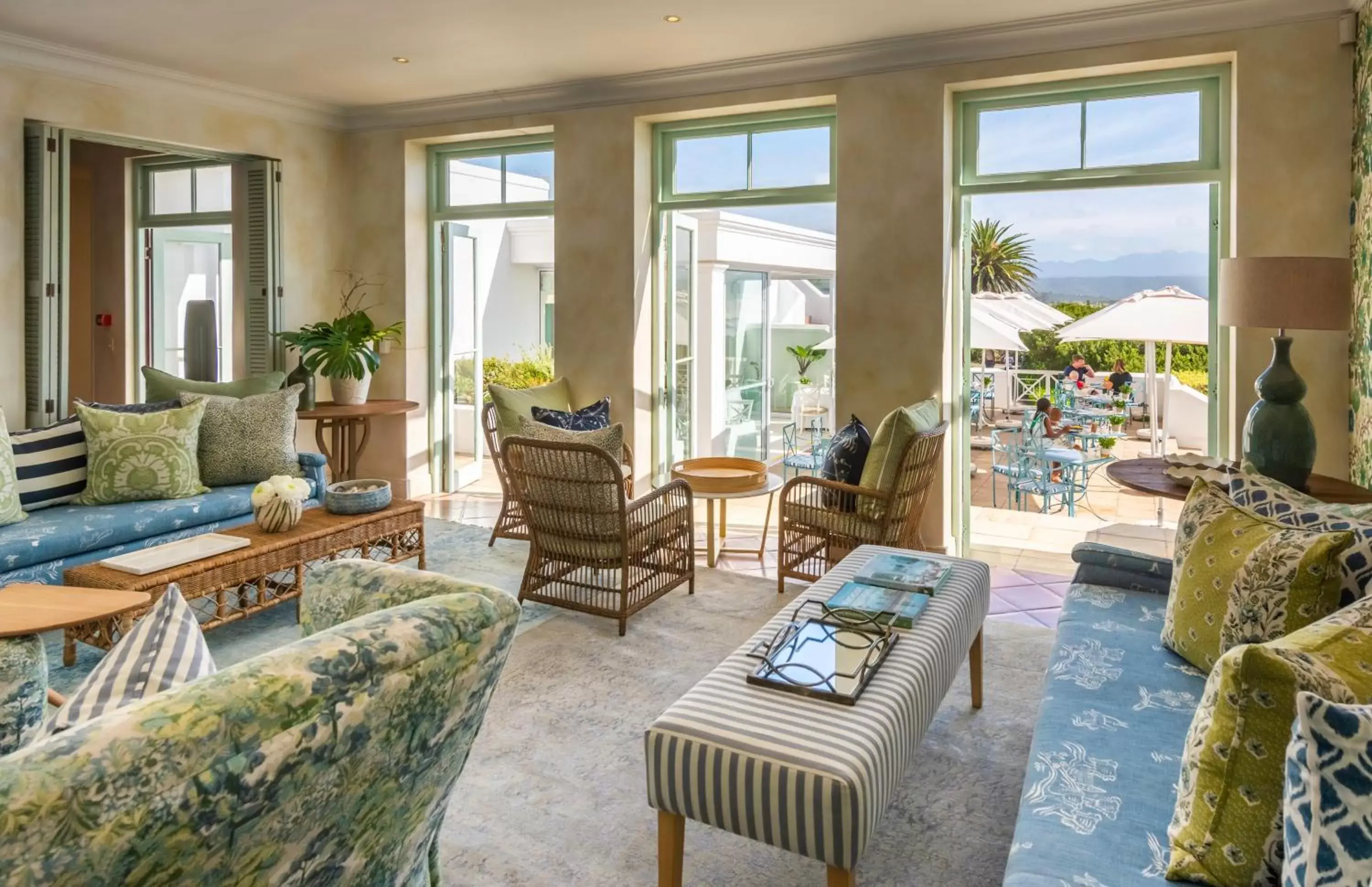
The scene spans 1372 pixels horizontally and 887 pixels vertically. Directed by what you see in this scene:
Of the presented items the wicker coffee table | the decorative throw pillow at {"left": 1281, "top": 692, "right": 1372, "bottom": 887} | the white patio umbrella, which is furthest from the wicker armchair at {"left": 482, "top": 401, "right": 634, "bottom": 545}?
the decorative throw pillow at {"left": 1281, "top": 692, "right": 1372, "bottom": 887}

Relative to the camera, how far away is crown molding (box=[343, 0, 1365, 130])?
4277 millimetres

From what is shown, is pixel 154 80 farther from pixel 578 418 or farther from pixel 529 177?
pixel 578 418

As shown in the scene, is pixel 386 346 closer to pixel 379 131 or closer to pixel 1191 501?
pixel 379 131

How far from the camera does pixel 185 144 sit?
582 centimetres

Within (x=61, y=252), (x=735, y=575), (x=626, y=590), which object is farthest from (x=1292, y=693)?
(x=61, y=252)

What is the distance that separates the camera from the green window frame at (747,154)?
5.45 metres

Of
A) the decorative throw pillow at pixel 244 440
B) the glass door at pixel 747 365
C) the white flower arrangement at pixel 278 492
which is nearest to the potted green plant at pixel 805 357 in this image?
the glass door at pixel 747 365

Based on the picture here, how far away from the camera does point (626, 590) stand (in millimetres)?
3910

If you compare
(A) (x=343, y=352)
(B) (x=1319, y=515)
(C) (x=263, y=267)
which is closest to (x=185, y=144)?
(C) (x=263, y=267)

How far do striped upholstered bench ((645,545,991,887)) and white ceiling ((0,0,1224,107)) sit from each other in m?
3.45

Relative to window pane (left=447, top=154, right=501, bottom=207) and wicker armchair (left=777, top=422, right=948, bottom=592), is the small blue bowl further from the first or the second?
window pane (left=447, top=154, right=501, bottom=207)

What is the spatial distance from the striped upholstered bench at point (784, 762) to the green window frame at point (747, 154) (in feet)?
12.4

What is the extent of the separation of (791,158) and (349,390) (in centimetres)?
330

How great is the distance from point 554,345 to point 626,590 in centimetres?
274
